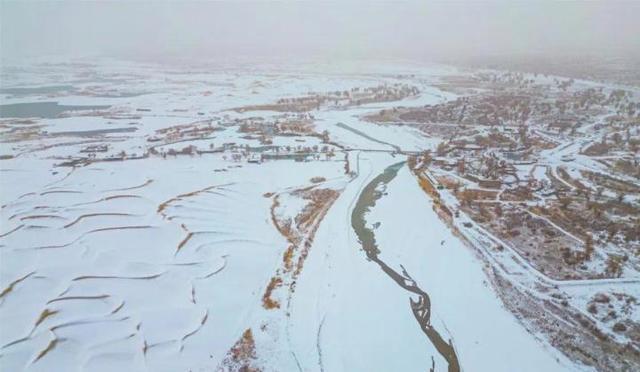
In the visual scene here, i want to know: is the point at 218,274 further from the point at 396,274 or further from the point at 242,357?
the point at 396,274

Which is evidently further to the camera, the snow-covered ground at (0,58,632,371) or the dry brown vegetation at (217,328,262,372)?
the snow-covered ground at (0,58,632,371)

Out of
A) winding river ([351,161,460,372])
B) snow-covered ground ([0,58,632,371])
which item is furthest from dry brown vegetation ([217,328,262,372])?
winding river ([351,161,460,372])

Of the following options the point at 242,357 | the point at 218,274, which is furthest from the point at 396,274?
the point at 218,274

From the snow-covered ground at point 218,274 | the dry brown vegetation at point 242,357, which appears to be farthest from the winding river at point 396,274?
the dry brown vegetation at point 242,357

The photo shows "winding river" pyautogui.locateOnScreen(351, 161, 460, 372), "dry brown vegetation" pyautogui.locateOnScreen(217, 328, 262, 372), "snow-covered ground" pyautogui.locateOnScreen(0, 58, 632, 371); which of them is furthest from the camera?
"winding river" pyautogui.locateOnScreen(351, 161, 460, 372)

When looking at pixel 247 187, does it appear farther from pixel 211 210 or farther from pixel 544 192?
pixel 544 192

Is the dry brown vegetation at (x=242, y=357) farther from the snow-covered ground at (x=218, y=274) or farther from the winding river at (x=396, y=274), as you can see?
the winding river at (x=396, y=274)

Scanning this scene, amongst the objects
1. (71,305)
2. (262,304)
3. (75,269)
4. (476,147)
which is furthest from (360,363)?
(476,147)

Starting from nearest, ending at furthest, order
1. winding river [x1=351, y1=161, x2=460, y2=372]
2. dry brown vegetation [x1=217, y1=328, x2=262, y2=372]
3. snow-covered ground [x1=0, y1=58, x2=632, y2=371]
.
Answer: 1. dry brown vegetation [x1=217, y1=328, x2=262, y2=372]
2. snow-covered ground [x1=0, y1=58, x2=632, y2=371]
3. winding river [x1=351, y1=161, x2=460, y2=372]

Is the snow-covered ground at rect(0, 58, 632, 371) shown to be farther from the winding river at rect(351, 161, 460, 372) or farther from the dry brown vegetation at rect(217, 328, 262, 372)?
the winding river at rect(351, 161, 460, 372)
